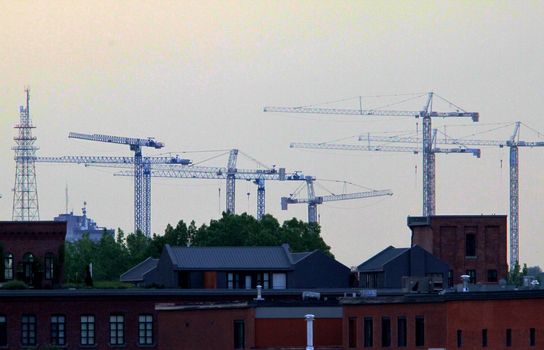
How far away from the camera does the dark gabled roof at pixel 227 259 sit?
509ft

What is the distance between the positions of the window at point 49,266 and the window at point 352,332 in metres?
46.0

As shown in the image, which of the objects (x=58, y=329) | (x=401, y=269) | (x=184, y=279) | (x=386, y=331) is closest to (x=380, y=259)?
(x=401, y=269)

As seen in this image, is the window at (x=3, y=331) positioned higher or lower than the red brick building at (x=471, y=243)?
lower

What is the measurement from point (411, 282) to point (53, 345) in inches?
1120

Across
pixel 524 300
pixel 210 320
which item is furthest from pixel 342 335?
pixel 524 300

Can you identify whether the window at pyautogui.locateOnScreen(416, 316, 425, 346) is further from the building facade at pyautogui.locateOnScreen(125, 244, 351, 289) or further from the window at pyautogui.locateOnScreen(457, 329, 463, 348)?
the building facade at pyautogui.locateOnScreen(125, 244, 351, 289)

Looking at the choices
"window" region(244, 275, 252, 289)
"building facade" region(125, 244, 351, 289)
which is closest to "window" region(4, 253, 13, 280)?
"building facade" region(125, 244, 351, 289)

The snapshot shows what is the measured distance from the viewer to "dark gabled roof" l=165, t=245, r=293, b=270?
155 m

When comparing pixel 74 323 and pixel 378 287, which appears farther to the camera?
pixel 378 287

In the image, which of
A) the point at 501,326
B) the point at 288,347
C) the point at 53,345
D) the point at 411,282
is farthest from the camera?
the point at 53,345

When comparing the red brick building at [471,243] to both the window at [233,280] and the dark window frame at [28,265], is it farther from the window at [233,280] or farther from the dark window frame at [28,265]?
the dark window frame at [28,265]

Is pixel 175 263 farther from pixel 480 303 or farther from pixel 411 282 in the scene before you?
pixel 480 303

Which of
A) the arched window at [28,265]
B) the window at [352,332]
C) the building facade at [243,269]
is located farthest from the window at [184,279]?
the window at [352,332]

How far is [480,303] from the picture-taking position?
102 meters
